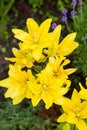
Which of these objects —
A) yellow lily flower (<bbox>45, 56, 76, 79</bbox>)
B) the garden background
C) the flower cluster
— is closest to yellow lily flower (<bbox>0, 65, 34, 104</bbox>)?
the flower cluster

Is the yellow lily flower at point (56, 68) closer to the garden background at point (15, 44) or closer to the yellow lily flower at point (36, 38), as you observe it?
the yellow lily flower at point (36, 38)

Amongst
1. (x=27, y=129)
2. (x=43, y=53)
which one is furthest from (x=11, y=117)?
(x=43, y=53)

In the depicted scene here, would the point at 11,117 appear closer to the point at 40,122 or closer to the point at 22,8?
the point at 40,122

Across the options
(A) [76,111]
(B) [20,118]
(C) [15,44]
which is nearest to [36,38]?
(A) [76,111]

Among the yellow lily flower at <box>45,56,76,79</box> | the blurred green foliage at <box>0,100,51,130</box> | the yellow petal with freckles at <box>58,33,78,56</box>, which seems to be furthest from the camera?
the blurred green foliage at <box>0,100,51,130</box>

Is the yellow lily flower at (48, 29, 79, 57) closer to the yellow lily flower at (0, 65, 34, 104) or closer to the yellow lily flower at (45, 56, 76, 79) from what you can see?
the yellow lily flower at (45, 56, 76, 79)

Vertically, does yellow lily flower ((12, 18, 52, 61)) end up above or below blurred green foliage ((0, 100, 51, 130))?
above
